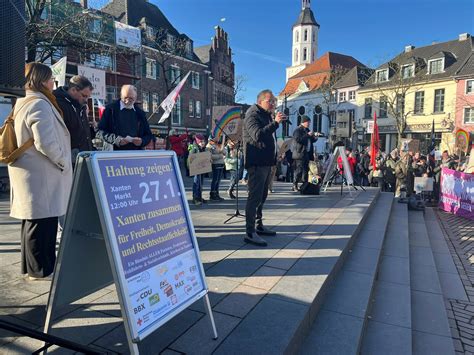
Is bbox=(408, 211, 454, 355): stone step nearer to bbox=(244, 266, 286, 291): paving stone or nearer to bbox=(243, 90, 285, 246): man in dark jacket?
bbox=(244, 266, 286, 291): paving stone

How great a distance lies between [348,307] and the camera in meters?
3.14

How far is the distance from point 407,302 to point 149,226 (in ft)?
10.3

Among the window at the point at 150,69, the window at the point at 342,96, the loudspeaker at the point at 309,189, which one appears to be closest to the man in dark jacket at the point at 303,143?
the loudspeaker at the point at 309,189

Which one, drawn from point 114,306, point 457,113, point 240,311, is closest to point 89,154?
point 114,306

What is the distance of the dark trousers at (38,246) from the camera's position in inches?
115

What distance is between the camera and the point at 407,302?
3.73 m

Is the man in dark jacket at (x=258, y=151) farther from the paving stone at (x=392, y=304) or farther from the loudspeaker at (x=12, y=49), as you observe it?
the loudspeaker at (x=12, y=49)

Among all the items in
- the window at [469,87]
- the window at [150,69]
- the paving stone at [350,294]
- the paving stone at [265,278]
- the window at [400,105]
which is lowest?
the paving stone at [350,294]

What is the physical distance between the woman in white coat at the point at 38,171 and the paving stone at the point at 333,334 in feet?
7.85

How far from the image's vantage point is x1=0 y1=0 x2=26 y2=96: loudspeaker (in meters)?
2.11

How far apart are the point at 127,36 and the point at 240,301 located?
20240mm

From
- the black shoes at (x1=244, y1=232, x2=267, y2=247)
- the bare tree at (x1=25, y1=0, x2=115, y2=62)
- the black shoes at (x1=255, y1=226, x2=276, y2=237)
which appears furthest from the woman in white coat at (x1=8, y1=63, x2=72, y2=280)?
the bare tree at (x1=25, y1=0, x2=115, y2=62)

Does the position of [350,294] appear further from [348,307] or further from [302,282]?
[302,282]

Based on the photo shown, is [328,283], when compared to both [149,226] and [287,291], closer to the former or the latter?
[287,291]
